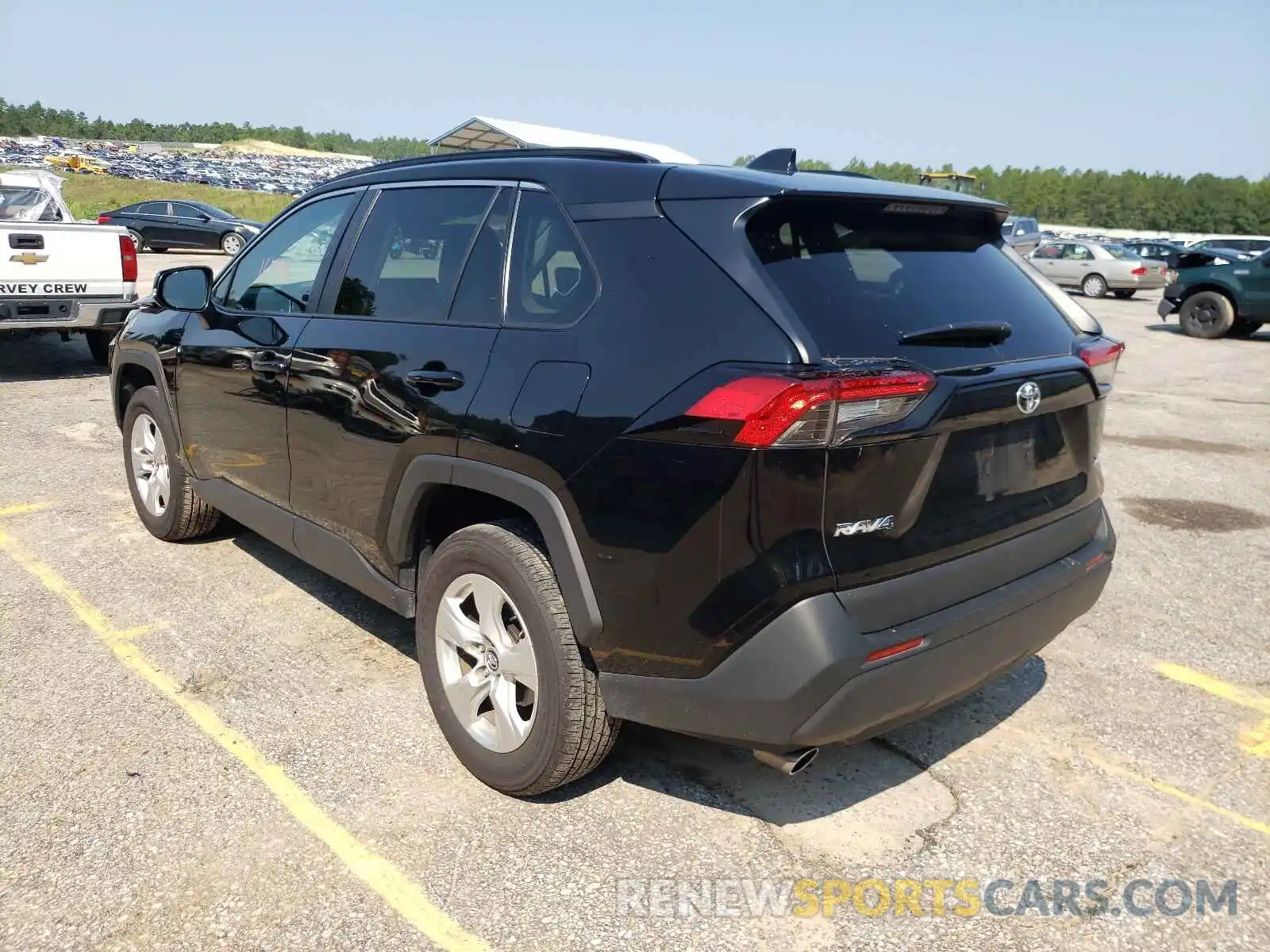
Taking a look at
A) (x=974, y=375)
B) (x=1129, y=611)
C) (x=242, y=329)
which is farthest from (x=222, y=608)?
(x=1129, y=611)

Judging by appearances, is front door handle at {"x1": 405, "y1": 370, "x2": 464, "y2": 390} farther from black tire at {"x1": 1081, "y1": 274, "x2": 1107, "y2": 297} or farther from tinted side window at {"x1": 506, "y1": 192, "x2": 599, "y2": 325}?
black tire at {"x1": 1081, "y1": 274, "x2": 1107, "y2": 297}

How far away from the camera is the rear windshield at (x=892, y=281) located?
2.39m

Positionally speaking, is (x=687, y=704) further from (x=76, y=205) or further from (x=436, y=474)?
(x=76, y=205)

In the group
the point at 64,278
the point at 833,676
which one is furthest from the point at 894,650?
the point at 64,278

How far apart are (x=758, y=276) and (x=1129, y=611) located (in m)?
3.23

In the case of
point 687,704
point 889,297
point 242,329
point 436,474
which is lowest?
point 687,704

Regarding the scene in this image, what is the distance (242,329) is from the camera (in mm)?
4086

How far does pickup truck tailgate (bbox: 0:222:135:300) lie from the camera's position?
8734mm

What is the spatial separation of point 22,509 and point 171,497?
4.74 ft

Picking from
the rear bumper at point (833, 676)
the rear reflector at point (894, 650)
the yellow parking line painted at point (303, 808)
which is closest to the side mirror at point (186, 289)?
the yellow parking line painted at point (303, 808)

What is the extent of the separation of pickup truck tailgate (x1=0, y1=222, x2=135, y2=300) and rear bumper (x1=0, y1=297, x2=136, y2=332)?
2.6 inches

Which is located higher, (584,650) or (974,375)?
(974,375)

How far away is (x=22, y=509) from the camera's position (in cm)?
578

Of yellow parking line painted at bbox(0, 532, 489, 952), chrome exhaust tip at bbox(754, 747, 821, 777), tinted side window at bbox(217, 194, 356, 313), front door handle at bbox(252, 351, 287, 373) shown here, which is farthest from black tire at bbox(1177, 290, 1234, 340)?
yellow parking line painted at bbox(0, 532, 489, 952)
